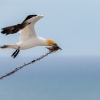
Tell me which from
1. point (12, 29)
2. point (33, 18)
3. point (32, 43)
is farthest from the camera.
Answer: point (33, 18)

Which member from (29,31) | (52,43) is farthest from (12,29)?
(29,31)

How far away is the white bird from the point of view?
3.82 metres

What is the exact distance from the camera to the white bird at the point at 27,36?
12.5 feet

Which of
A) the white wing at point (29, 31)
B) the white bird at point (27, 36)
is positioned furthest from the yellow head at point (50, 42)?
the white wing at point (29, 31)

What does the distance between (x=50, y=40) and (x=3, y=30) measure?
39cm

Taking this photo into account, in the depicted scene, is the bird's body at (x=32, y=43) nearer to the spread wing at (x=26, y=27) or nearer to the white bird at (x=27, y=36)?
the white bird at (x=27, y=36)

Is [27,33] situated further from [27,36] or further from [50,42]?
[50,42]

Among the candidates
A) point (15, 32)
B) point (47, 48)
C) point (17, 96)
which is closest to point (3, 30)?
point (15, 32)

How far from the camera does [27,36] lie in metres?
4.22

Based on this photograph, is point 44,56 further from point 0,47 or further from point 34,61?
point 0,47

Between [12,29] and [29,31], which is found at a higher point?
[12,29]

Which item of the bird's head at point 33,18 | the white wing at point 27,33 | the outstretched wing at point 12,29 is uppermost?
the outstretched wing at point 12,29

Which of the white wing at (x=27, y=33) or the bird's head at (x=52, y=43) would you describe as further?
the white wing at (x=27, y=33)

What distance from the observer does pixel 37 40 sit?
3971mm
